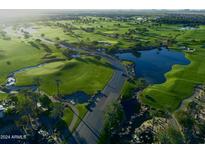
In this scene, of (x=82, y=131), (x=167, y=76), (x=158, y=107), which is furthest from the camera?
(x=167, y=76)

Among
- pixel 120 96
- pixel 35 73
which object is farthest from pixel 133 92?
pixel 35 73

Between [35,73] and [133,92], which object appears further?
[35,73]

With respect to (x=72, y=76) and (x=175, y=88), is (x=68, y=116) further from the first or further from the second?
(x=175, y=88)

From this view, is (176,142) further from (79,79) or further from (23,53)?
(23,53)

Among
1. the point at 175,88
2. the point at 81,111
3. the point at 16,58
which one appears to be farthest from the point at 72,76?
the point at 16,58

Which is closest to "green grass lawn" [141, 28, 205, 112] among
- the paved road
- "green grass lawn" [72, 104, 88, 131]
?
the paved road

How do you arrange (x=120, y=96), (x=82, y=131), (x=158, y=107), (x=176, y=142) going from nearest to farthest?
(x=176, y=142), (x=82, y=131), (x=158, y=107), (x=120, y=96)
